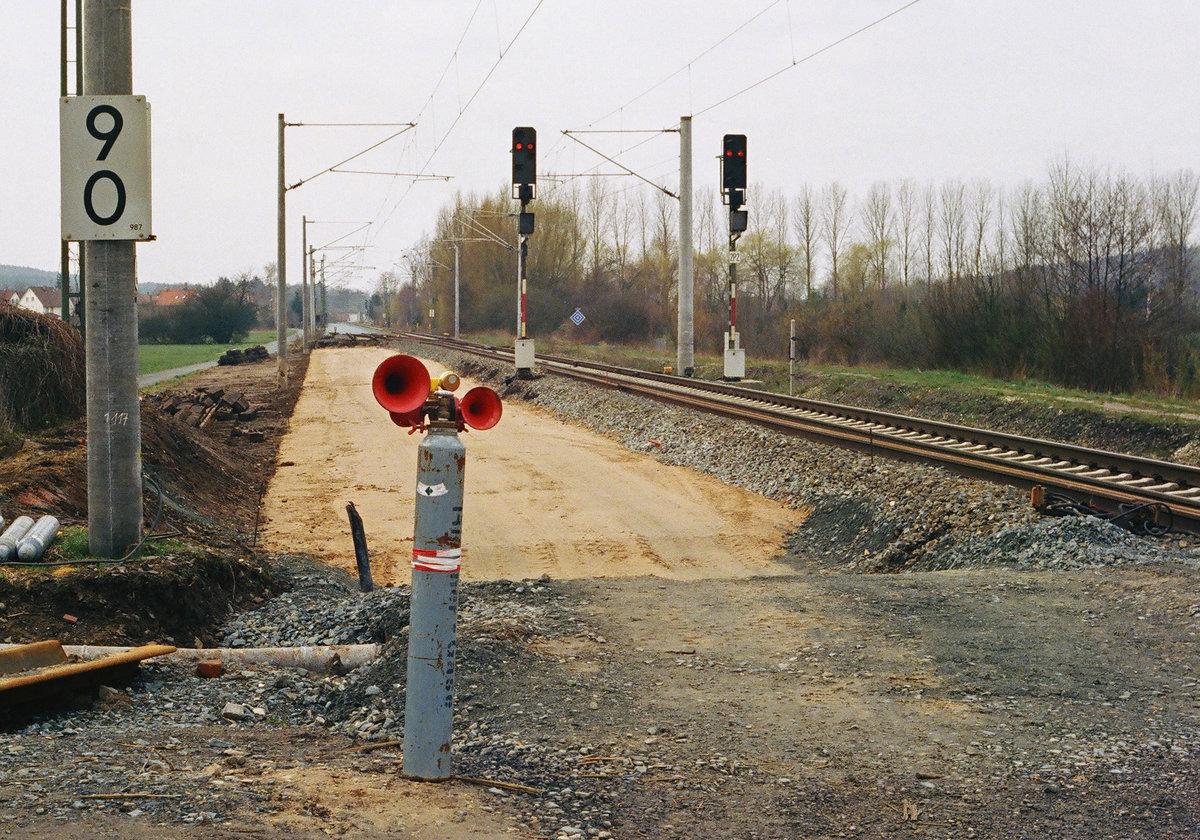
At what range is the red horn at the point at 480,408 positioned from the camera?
4777mm

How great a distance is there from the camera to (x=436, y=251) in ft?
319

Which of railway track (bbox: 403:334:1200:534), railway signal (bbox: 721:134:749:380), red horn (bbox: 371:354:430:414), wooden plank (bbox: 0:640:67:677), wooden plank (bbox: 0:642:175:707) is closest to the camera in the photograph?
red horn (bbox: 371:354:430:414)

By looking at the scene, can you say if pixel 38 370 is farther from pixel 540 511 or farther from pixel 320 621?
pixel 320 621

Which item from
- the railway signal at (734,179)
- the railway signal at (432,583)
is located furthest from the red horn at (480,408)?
the railway signal at (734,179)

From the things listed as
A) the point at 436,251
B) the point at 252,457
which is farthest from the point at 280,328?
the point at 436,251

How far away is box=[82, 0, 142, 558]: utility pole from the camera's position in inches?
308

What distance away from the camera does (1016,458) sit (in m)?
14.3

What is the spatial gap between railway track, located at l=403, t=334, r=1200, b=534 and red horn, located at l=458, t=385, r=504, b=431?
7.72 m

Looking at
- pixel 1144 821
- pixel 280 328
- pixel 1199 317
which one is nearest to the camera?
pixel 1144 821

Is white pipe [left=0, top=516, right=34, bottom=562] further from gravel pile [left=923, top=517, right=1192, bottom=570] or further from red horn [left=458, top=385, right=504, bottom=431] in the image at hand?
gravel pile [left=923, top=517, right=1192, bottom=570]

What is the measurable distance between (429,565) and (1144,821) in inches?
117

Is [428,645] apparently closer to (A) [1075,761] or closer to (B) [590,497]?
(A) [1075,761]

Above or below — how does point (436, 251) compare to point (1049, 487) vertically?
above

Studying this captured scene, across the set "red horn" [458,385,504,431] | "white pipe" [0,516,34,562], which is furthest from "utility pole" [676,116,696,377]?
"red horn" [458,385,504,431]
